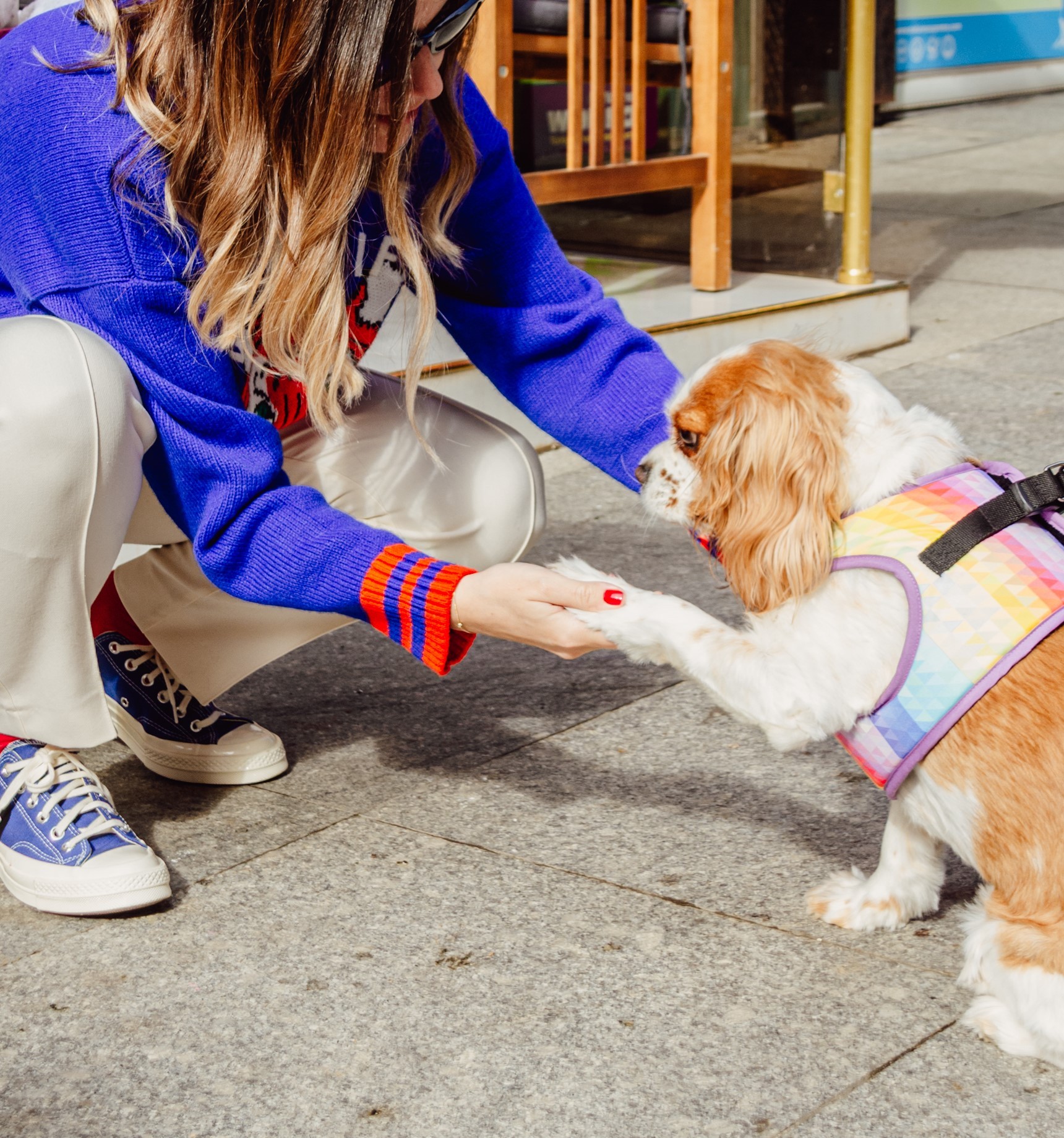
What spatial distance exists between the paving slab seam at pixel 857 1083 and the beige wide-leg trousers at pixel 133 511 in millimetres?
1302

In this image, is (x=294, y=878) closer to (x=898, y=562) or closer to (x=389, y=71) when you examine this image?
(x=898, y=562)

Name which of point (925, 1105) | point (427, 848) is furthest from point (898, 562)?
point (427, 848)

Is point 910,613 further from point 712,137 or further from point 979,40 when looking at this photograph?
point 979,40

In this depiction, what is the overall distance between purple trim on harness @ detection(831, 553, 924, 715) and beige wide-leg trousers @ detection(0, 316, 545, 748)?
1.11 metres

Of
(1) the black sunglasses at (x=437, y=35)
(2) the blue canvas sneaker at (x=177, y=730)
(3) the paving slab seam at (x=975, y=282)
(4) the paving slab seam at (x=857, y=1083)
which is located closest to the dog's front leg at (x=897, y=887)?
(4) the paving slab seam at (x=857, y=1083)

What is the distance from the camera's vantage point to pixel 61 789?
2.69 meters

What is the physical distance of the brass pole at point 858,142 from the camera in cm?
620

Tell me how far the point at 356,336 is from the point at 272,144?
0.64 m

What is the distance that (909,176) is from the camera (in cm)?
1030

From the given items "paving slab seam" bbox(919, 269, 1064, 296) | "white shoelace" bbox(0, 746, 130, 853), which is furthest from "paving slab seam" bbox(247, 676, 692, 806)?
"paving slab seam" bbox(919, 269, 1064, 296)

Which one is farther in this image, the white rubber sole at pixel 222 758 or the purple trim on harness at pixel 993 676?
the white rubber sole at pixel 222 758

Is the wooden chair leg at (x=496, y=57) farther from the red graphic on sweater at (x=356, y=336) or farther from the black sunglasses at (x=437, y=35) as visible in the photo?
the black sunglasses at (x=437, y=35)

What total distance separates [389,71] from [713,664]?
1.11 m

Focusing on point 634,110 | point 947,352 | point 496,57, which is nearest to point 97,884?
point 496,57
